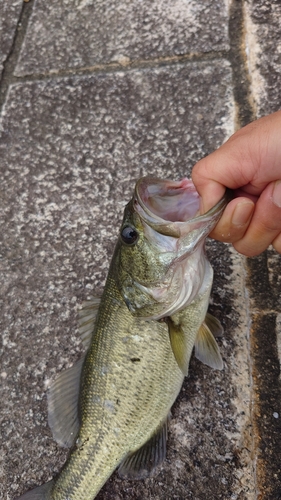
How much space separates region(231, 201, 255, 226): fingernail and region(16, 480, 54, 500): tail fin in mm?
1327

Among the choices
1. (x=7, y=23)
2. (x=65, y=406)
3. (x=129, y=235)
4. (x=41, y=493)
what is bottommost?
(x=41, y=493)

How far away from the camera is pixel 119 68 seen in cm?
304

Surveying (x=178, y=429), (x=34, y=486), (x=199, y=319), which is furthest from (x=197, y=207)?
(x=34, y=486)

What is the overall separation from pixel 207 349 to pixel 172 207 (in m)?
0.66

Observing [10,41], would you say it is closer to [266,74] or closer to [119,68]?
[119,68]

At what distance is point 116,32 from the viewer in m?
3.18

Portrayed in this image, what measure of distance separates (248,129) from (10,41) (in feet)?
7.51

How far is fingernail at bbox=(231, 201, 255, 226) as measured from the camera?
180 cm

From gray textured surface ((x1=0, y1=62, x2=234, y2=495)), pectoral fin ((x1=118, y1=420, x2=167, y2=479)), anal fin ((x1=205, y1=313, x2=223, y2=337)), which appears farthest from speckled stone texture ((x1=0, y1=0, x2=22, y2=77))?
pectoral fin ((x1=118, y1=420, x2=167, y2=479))

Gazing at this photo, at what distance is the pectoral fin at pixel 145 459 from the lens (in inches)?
77.2

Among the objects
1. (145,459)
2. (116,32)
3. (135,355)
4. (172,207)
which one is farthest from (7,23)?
(145,459)

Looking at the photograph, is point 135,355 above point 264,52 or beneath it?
beneath

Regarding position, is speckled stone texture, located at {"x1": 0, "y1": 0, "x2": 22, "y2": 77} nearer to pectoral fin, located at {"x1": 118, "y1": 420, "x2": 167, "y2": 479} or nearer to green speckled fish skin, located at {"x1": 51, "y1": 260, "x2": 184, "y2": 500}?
green speckled fish skin, located at {"x1": 51, "y1": 260, "x2": 184, "y2": 500}

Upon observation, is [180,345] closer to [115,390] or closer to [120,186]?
[115,390]
